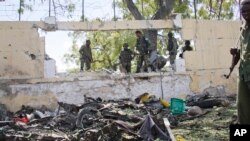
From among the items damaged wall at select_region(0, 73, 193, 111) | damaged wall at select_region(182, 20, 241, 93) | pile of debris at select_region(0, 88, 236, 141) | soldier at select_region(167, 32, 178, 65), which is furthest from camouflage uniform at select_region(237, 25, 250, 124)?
soldier at select_region(167, 32, 178, 65)

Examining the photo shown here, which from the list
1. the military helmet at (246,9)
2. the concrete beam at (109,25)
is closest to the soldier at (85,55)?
the concrete beam at (109,25)

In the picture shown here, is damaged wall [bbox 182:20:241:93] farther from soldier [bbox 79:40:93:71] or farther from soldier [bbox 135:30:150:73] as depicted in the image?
soldier [bbox 79:40:93:71]

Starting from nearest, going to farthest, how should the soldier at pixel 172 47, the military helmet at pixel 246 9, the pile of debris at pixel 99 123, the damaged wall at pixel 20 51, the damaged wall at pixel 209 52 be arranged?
1. the military helmet at pixel 246 9
2. the pile of debris at pixel 99 123
3. the damaged wall at pixel 20 51
4. the damaged wall at pixel 209 52
5. the soldier at pixel 172 47

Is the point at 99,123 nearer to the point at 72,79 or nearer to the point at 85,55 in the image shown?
the point at 72,79

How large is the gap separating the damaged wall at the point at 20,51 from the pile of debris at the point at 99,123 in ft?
3.43

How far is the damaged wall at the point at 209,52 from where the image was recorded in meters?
12.0

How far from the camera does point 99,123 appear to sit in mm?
7418

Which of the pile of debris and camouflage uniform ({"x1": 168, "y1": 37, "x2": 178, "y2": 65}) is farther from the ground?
camouflage uniform ({"x1": 168, "y1": 37, "x2": 178, "y2": 65})

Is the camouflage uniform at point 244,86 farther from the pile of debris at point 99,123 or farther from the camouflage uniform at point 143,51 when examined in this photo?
the camouflage uniform at point 143,51

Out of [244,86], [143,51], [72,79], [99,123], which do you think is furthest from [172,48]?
[244,86]

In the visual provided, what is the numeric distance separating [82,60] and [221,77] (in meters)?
4.10

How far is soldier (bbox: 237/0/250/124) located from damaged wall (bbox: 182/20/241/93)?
298 inches

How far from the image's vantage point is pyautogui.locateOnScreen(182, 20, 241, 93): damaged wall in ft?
39.4

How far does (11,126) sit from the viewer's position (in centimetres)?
771
